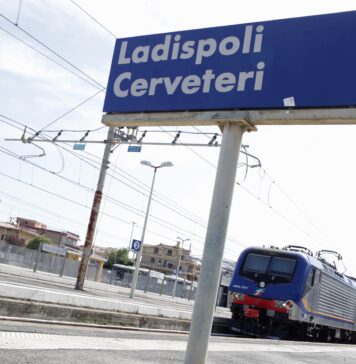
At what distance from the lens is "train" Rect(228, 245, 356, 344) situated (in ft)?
53.5

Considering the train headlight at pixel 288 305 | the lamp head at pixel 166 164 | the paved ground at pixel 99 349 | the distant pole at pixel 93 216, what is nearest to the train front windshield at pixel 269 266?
the train headlight at pixel 288 305

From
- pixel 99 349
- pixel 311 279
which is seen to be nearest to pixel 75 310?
pixel 99 349

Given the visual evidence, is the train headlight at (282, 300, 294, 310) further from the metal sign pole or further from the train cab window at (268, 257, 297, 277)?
the metal sign pole

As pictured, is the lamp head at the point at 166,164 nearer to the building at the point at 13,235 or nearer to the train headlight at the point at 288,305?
the train headlight at the point at 288,305

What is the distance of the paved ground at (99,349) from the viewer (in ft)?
19.9

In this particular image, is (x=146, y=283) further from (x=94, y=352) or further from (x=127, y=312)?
(x=94, y=352)

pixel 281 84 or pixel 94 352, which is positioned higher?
pixel 281 84

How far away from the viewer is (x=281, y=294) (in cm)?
1645

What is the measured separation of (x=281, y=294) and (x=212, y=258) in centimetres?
1245

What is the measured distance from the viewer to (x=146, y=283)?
41.9m

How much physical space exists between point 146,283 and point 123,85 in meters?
37.4

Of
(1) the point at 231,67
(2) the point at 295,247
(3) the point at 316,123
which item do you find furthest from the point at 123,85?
(2) the point at 295,247

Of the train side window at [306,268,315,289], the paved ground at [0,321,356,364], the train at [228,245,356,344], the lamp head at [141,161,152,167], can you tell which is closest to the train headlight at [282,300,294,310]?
the train at [228,245,356,344]

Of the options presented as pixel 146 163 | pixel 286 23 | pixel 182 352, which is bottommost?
pixel 182 352
